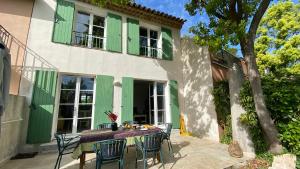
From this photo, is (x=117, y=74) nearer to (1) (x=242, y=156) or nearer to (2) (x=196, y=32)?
(2) (x=196, y=32)

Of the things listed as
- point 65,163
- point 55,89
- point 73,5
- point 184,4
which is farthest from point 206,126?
point 73,5

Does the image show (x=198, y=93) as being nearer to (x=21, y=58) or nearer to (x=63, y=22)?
(x=63, y=22)

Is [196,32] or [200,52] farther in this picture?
[200,52]

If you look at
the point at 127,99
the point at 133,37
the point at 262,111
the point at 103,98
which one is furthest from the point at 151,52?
the point at 262,111

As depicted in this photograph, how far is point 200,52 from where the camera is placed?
22.7 feet

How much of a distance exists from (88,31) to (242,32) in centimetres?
524

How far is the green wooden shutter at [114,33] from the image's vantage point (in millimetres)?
6293

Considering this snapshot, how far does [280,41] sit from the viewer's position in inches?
428

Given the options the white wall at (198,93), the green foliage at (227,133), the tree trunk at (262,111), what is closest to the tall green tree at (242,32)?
the tree trunk at (262,111)

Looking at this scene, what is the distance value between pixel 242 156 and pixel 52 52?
6560 mm

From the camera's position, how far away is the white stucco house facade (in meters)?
5.11

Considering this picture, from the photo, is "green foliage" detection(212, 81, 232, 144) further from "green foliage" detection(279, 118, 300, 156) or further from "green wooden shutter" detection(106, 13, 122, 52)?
"green wooden shutter" detection(106, 13, 122, 52)

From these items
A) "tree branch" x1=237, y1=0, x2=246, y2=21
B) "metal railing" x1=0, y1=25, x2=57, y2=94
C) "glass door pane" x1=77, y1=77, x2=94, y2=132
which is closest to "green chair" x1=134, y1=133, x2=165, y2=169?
"glass door pane" x1=77, y1=77, x2=94, y2=132

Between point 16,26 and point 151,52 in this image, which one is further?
point 151,52
